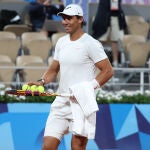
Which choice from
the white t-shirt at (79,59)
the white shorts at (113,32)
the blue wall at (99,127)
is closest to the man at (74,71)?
the white t-shirt at (79,59)

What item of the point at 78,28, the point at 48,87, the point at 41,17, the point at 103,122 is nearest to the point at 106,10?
the point at 41,17

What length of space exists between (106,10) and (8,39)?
5.81ft

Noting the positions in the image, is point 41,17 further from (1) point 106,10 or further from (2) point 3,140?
(2) point 3,140

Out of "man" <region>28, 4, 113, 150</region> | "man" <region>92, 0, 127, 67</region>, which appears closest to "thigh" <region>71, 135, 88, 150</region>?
"man" <region>28, 4, 113, 150</region>

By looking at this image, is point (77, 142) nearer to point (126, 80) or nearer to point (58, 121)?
point (58, 121)

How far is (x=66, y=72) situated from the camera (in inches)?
306

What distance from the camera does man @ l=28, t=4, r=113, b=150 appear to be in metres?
7.73

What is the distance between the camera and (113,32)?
43.9ft

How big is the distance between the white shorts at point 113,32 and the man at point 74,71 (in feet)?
17.9

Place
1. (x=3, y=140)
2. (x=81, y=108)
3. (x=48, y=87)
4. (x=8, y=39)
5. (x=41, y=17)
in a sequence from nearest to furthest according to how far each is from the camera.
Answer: (x=81, y=108)
(x=3, y=140)
(x=48, y=87)
(x=8, y=39)
(x=41, y=17)

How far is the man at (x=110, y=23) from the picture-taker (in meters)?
13.1

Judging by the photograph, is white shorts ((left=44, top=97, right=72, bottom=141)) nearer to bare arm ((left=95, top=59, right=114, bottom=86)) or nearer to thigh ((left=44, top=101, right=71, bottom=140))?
thigh ((left=44, top=101, right=71, bottom=140))

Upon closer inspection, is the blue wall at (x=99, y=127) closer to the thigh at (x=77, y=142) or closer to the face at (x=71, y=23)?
the thigh at (x=77, y=142)

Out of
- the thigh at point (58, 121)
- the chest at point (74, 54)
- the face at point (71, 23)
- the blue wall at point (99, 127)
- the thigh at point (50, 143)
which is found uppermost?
the face at point (71, 23)
